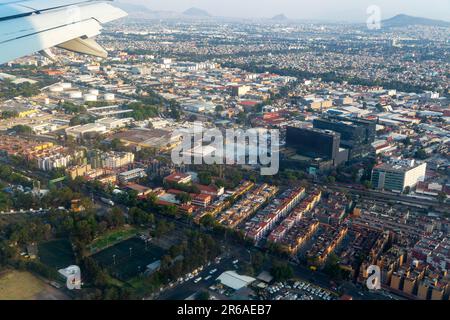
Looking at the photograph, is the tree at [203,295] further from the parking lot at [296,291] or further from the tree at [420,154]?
the tree at [420,154]

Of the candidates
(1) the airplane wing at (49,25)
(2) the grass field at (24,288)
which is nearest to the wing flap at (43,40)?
(1) the airplane wing at (49,25)

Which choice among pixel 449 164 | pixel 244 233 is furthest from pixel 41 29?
pixel 449 164

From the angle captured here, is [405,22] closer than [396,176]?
No

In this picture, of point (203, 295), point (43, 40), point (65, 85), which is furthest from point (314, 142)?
point (65, 85)

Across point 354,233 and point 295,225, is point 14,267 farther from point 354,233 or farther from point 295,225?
point 354,233

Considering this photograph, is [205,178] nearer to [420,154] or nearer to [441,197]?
[441,197]
